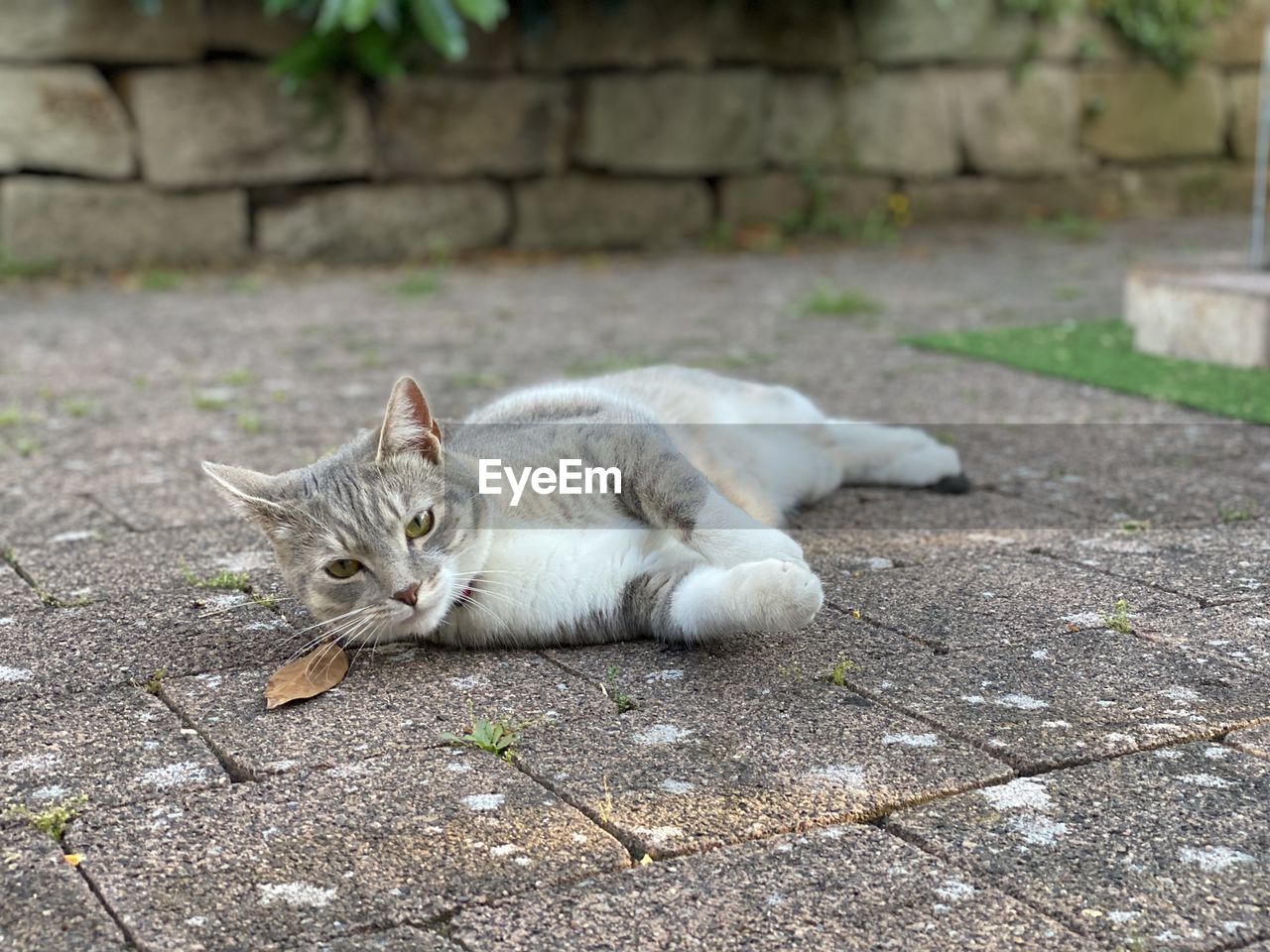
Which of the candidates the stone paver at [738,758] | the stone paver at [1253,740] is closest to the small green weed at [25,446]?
the stone paver at [738,758]

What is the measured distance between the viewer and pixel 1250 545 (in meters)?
3.03

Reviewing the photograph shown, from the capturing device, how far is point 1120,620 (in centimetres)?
256

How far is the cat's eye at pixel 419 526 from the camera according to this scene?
252cm

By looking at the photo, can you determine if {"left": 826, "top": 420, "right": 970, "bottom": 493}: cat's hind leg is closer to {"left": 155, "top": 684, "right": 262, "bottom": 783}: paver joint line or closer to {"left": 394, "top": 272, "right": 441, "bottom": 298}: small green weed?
{"left": 155, "top": 684, "right": 262, "bottom": 783}: paver joint line

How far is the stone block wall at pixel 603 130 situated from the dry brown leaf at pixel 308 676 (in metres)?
5.88

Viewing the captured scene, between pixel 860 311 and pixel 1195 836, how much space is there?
5047 mm

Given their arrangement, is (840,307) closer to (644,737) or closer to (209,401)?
(209,401)

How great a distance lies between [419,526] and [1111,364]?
3393 millimetres

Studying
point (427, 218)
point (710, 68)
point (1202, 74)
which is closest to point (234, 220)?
point (427, 218)

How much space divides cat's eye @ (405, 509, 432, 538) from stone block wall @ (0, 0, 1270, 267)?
5809mm

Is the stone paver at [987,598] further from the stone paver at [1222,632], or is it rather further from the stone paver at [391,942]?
the stone paver at [391,942]

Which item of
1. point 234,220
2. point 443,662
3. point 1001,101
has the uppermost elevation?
point 1001,101

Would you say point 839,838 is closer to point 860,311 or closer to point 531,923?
point 531,923

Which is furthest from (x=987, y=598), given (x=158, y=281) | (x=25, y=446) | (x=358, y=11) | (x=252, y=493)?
(x=158, y=281)
